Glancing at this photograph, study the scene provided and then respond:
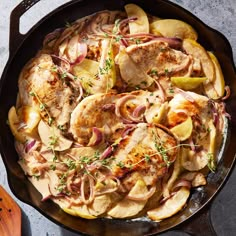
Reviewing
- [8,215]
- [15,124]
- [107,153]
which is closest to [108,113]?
[107,153]

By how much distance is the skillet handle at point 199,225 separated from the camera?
3.30 metres

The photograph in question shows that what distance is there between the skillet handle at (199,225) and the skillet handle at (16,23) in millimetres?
1518

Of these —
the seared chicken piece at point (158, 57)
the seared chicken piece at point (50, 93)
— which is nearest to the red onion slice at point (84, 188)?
the seared chicken piece at point (50, 93)

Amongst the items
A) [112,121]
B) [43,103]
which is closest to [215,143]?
[112,121]

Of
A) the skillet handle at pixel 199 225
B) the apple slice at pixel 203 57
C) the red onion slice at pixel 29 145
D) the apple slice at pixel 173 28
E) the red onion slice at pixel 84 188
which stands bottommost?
the skillet handle at pixel 199 225

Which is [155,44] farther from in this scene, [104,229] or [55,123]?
[104,229]

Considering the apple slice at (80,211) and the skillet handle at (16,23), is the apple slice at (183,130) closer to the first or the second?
the apple slice at (80,211)

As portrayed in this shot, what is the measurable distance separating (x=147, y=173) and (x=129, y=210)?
0.27 meters

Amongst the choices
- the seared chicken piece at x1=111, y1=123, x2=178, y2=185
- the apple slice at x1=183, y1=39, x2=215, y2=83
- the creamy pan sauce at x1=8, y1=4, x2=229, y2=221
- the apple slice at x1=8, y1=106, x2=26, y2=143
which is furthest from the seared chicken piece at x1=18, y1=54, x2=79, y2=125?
the apple slice at x1=183, y1=39, x2=215, y2=83

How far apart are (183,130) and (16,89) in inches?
45.2

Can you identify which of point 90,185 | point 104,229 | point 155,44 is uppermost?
point 155,44

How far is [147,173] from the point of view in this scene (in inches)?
136

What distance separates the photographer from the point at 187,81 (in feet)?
11.6

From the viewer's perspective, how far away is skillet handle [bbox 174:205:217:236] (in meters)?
3.30
